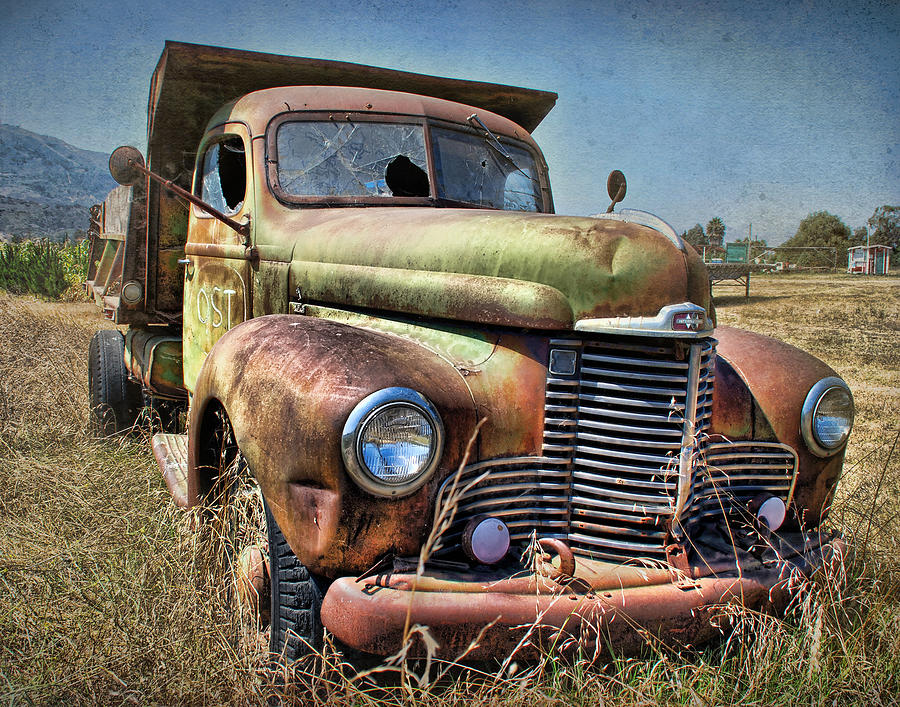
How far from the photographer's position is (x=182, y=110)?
4.06 m

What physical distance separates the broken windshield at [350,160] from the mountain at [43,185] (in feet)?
66.8

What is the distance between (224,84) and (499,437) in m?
2.76

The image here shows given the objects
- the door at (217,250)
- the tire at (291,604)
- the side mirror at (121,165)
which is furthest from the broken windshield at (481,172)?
the tire at (291,604)

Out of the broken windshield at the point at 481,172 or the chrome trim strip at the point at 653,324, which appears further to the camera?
the broken windshield at the point at 481,172

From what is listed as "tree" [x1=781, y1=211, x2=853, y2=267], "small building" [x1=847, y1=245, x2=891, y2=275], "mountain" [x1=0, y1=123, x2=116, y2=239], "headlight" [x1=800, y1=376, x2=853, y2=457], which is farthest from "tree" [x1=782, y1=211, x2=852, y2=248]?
"headlight" [x1=800, y1=376, x2=853, y2=457]

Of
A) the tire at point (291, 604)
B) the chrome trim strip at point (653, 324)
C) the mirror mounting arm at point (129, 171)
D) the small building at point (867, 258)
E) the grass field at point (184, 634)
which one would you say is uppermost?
the small building at point (867, 258)

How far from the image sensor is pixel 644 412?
2178 mm

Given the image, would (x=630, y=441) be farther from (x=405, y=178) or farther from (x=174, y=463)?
Result: (x=174, y=463)

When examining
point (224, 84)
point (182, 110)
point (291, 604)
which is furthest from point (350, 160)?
point (291, 604)

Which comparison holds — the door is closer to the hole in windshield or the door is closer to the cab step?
the cab step

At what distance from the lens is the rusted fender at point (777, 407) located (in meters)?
2.60

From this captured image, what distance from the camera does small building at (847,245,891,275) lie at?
30.1 m

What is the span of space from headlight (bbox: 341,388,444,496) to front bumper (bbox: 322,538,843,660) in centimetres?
25

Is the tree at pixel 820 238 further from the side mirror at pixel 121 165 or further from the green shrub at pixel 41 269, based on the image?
the side mirror at pixel 121 165
